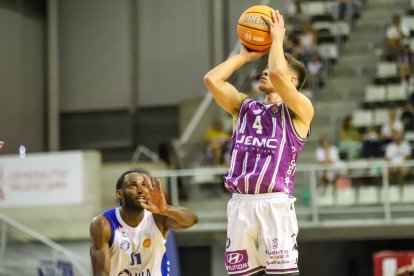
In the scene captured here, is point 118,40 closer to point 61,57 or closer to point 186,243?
point 61,57

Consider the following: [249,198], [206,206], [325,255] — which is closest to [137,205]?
[249,198]

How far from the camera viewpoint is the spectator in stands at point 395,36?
18.1 m

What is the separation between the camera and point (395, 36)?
18359 millimetres

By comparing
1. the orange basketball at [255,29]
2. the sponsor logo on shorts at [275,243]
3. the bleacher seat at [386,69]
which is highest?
the bleacher seat at [386,69]

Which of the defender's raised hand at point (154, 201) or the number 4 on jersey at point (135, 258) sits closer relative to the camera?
the defender's raised hand at point (154, 201)

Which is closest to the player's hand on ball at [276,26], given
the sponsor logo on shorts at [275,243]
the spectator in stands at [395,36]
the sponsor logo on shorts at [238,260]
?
the sponsor logo on shorts at [275,243]

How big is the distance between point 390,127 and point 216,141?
3009 millimetres

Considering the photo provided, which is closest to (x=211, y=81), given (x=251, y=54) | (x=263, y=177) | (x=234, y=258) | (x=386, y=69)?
(x=251, y=54)

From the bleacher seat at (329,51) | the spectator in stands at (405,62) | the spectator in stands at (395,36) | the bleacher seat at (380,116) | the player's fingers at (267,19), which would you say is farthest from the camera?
the bleacher seat at (329,51)

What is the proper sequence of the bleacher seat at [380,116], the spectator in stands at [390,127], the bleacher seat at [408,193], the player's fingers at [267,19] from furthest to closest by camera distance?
1. the bleacher seat at [380,116]
2. the spectator in stands at [390,127]
3. the bleacher seat at [408,193]
4. the player's fingers at [267,19]

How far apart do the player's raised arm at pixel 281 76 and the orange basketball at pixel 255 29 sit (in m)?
0.04

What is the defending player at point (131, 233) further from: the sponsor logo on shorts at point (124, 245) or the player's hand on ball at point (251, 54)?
the player's hand on ball at point (251, 54)

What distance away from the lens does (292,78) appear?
20.4 ft

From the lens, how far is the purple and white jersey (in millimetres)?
6078
